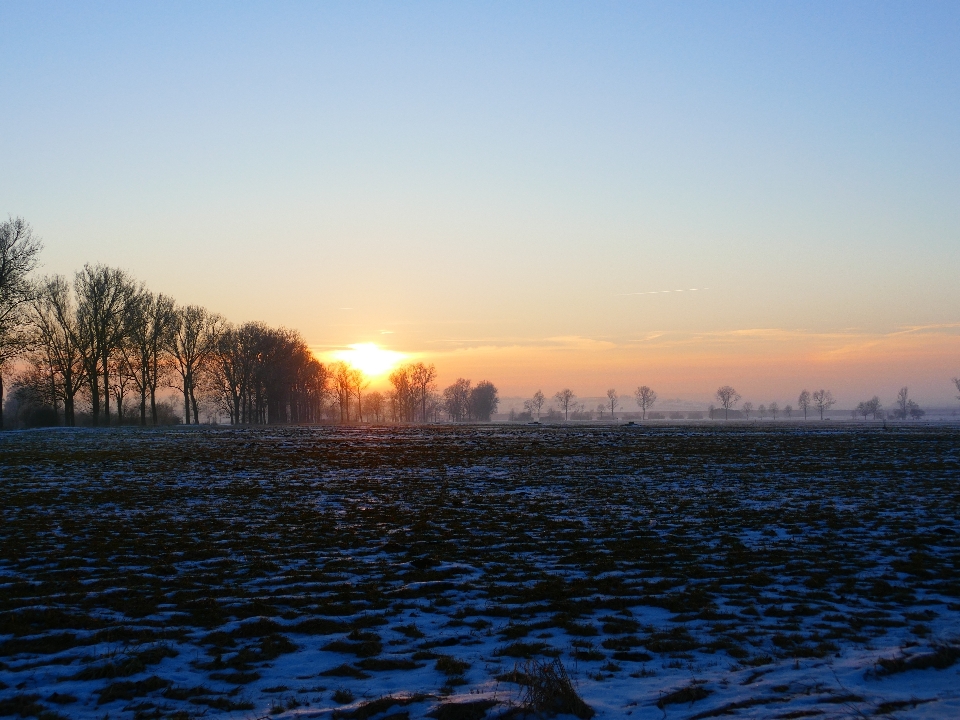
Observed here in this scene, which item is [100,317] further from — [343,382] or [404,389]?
[404,389]

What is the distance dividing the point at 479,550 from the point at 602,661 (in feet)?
19.4

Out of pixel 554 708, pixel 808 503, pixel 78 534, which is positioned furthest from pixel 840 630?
pixel 78 534

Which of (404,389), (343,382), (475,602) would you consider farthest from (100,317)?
(404,389)

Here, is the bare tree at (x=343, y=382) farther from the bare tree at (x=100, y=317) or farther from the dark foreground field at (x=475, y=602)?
the dark foreground field at (x=475, y=602)

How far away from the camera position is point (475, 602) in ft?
32.3

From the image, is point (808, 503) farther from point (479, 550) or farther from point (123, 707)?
point (123, 707)

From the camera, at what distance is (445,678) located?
706cm

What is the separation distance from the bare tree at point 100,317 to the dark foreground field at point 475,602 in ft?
184

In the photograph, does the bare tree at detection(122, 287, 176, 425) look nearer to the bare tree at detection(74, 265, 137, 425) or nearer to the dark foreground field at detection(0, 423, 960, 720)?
the bare tree at detection(74, 265, 137, 425)

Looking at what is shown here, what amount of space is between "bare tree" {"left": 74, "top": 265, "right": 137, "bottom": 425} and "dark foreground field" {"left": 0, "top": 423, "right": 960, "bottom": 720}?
56.2 metres

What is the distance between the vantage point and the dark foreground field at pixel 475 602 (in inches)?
260

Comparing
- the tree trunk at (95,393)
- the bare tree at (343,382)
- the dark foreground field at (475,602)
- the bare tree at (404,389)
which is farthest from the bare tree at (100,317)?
the bare tree at (404,389)

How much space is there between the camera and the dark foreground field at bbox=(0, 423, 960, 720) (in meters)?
6.60

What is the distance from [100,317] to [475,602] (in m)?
73.2
